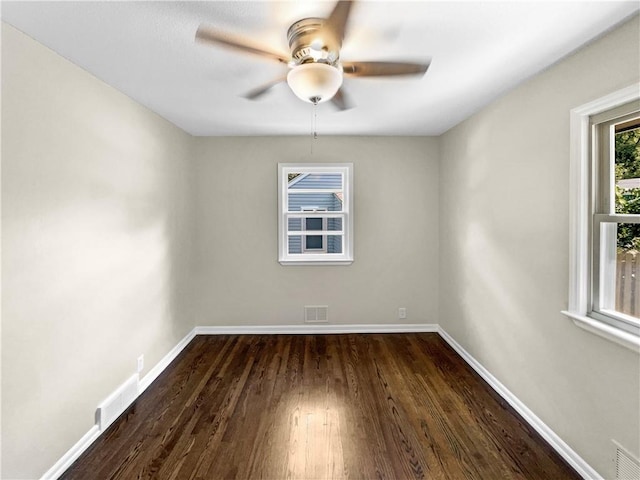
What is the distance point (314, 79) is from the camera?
159 cm

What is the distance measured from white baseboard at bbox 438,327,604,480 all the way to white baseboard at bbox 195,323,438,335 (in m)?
0.97

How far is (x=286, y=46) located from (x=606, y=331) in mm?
2258

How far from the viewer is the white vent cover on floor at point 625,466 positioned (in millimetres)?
1562

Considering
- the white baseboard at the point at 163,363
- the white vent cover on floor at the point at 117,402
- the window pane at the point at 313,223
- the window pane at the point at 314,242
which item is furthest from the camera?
the window pane at the point at 314,242

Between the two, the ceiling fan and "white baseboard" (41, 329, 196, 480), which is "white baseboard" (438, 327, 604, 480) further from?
"white baseboard" (41, 329, 196, 480)

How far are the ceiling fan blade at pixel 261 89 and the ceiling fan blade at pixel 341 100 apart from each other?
39 centimetres

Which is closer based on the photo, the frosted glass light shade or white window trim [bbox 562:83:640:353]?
the frosted glass light shade

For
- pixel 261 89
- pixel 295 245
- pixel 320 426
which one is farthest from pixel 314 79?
pixel 295 245

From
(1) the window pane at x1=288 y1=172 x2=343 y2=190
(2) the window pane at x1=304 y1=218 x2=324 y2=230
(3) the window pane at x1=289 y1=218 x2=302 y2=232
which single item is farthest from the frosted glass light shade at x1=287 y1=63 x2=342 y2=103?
(3) the window pane at x1=289 y1=218 x2=302 y2=232

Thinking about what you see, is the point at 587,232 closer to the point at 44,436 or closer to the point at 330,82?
the point at 330,82

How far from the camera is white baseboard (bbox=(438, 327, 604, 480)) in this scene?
1.85 metres

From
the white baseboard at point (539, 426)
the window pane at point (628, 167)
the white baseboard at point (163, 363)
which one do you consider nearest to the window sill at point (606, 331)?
the window pane at point (628, 167)

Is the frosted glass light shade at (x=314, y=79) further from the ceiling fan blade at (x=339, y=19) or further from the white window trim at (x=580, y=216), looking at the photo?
the white window trim at (x=580, y=216)

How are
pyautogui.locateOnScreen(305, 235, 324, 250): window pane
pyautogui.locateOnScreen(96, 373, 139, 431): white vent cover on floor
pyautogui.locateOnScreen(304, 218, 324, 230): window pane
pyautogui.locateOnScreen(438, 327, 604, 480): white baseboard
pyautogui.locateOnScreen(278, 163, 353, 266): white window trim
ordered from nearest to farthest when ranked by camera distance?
pyautogui.locateOnScreen(438, 327, 604, 480): white baseboard
pyautogui.locateOnScreen(96, 373, 139, 431): white vent cover on floor
pyautogui.locateOnScreen(278, 163, 353, 266): white window trim
pyautogui.locateOnScreen(304, 218, 324, 230): window pane
pyautogui.locateOnScreen(305, 235, 324, 250): window pane
